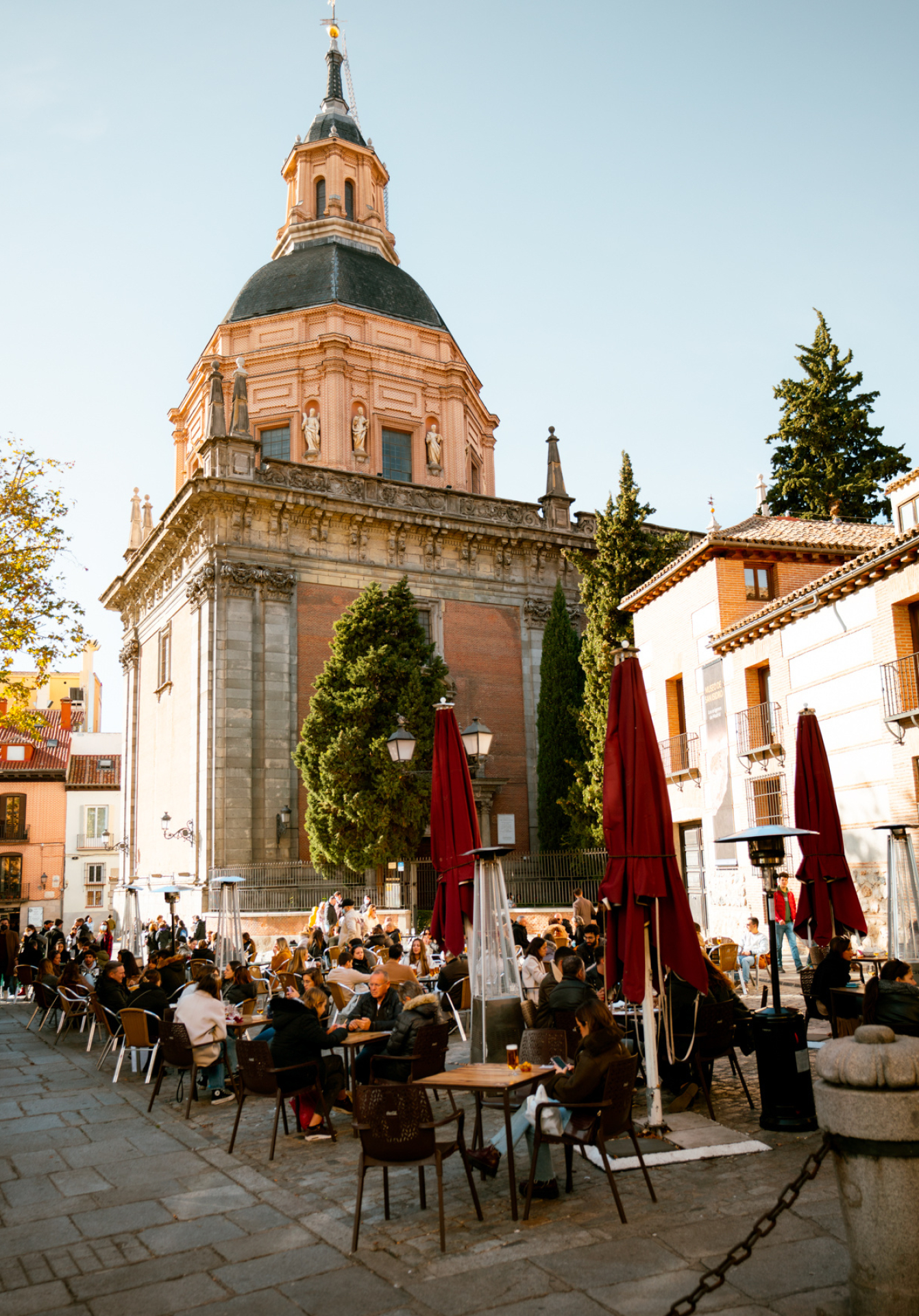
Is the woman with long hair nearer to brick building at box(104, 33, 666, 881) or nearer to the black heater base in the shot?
the black heater base

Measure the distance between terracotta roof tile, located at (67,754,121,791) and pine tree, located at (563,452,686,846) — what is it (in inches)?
1109

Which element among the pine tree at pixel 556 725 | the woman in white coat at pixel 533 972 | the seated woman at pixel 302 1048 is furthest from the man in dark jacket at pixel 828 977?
the pine tree at pixel 556 725

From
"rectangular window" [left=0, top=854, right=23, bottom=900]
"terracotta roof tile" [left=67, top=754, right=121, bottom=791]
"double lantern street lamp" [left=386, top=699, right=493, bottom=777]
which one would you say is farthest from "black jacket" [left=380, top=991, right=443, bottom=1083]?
"terracotta roof tile" [left=67, top=754, right=121, bottom=791]

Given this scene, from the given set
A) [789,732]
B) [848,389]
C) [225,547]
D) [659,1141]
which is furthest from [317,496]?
[659,1141]

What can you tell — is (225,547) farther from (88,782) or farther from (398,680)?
(88,782)

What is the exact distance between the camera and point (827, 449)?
3328 cm

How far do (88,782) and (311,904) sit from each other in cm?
2702

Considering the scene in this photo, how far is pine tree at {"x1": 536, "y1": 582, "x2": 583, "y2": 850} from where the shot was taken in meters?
29.8

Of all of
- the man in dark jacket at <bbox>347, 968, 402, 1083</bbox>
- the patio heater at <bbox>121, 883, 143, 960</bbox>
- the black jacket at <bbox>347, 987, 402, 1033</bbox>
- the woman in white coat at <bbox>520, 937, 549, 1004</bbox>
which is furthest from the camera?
the patio heater at <bbox>121, 883, 143, 960</bbox>

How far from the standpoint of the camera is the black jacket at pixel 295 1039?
26.9 ft

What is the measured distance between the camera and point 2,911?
46.0 metres

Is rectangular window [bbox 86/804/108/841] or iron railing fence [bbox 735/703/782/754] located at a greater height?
iron railing fence [bbox 735/703/782/754]

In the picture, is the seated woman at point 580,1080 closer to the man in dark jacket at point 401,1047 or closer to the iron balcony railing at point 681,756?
the man in dark jacket at point 401,1047

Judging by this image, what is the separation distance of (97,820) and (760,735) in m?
36.9
